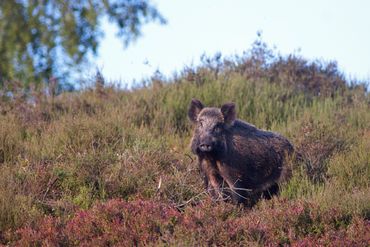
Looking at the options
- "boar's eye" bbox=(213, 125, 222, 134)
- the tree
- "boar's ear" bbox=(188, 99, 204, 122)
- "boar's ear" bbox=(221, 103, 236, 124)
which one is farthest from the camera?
the tree

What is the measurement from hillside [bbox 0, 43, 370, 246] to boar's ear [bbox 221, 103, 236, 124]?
843 millimetres

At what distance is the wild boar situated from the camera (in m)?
11.1

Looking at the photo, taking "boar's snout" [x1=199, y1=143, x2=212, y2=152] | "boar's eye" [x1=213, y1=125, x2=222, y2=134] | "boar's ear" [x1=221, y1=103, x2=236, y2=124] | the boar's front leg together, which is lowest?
the boar's front leg

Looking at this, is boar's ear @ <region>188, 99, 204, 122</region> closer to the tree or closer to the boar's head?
the boar's head

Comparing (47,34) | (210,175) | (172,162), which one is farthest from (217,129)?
(47,34)

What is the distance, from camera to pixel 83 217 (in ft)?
32.3

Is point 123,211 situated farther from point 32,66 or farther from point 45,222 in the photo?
point 32,66

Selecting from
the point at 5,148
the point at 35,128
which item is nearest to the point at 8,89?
the point at 35,128

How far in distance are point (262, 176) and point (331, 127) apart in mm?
2324

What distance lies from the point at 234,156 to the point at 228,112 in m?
0.63

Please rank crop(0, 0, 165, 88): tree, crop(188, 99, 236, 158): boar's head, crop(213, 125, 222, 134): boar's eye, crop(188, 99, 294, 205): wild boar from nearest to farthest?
crop(188, 99, 236, 158): boar's head < crop(188, 99, 294, 205): wild boar < crop(213, 125, 222, 134): boar's eye < crop(0, 0, 165, 88): tree

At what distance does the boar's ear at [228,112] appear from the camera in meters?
11.5

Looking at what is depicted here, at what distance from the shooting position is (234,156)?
Answer: 11.3 metres

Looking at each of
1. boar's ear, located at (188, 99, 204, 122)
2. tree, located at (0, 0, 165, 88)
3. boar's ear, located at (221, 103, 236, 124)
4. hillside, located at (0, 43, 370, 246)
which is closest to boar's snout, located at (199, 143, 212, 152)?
hillside, located at (0, 43, 370, 246)
